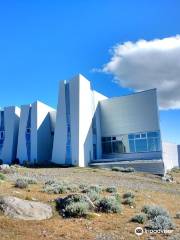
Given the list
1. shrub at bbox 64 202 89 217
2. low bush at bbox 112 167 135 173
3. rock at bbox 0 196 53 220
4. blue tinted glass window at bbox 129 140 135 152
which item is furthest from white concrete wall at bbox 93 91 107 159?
rock at bbox 0 196 53 220

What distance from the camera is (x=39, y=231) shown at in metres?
9.75

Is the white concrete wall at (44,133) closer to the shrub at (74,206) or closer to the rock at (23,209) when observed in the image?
the shrub at (74,206)

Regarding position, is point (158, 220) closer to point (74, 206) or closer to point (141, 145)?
point (74, 206)

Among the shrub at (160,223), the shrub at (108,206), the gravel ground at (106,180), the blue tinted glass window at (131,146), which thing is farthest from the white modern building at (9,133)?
the shrub at (160,223)

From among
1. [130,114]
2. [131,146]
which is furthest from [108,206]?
[130,114]

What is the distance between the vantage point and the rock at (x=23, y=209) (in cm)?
1093

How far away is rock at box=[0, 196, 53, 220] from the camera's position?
1093 cm

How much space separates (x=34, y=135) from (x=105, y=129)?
10.2m

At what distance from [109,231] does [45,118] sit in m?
41.6

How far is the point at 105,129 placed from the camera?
5006cm

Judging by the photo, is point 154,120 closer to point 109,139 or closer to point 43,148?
point 109,139

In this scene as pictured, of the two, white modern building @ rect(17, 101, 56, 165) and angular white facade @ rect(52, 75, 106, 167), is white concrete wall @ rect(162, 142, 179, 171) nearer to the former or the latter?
angular white facade @ rect(52, 75, 106, 167)

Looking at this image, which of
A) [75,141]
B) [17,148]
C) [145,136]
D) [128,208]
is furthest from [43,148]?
[128,208]

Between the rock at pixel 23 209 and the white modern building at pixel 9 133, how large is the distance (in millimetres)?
38243
